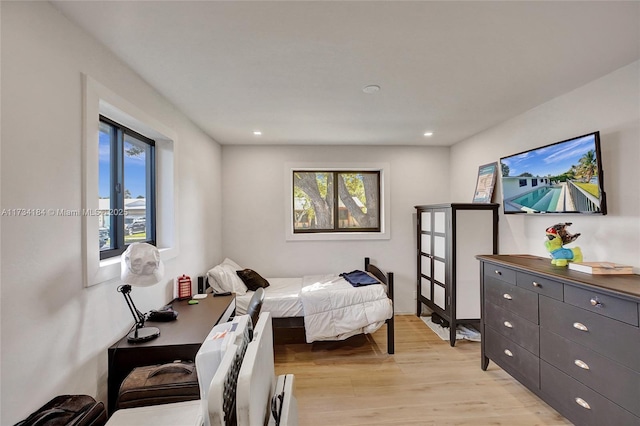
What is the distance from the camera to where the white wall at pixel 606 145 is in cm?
195

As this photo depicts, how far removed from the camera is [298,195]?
4.32 m

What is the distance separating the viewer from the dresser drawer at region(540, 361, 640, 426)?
5.12 feet

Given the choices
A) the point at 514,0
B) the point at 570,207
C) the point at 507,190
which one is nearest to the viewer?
the point at 514,0

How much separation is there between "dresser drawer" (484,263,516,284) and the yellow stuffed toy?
30 cm

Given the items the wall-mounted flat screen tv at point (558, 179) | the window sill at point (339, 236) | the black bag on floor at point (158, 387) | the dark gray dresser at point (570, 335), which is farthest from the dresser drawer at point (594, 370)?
the window sill at point (339, 236)

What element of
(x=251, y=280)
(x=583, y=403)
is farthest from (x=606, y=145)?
(x=251, y=280)

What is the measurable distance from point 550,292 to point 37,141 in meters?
3.00

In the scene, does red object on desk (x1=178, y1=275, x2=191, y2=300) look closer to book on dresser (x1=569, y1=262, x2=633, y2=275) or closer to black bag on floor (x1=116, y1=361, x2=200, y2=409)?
black bag on floor (x1=116, y1=361, x2=200, y2=409)

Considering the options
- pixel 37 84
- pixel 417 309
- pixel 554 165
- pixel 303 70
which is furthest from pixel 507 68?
pixel 417 309

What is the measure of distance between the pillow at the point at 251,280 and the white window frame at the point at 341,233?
785 mm

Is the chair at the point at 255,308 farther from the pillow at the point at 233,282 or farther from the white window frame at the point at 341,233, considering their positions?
the white window frame at the point at 341,233

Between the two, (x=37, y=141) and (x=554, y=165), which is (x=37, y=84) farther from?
(x=554, y=165)

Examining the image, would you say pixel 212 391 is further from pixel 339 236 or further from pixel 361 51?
pixel 339 236

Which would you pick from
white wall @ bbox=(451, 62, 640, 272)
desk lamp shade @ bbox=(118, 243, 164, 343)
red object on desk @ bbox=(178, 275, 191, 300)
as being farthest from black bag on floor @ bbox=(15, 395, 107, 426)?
white wall @ bbox=(451, 62, 640, 272)
